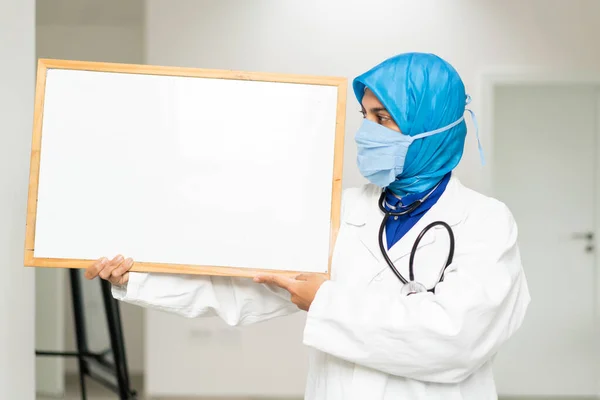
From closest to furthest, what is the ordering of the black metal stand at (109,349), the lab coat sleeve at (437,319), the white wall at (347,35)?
the lab coat sleeve at (437,319) → the black metal stand at (109,349) → the white wall at (347,35)

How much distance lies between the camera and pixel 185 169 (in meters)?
1.54

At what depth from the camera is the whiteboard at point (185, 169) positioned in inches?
59.6

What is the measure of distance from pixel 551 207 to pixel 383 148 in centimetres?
333

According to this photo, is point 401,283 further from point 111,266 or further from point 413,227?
point 111,266

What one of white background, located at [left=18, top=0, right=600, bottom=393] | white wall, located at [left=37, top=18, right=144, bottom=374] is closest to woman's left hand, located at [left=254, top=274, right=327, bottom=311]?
white background, located at [left=18, top=0, right=600, bottom=393]

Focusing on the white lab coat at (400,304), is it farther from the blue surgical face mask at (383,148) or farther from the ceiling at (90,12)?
the ceiling at (90,12)

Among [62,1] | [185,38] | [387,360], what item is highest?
[62,1]

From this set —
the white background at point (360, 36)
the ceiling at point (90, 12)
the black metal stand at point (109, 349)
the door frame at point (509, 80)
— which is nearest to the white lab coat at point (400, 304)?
the black metal stand at point (109, 349)

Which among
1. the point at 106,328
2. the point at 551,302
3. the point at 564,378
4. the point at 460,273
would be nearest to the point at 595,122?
the point at 551,302

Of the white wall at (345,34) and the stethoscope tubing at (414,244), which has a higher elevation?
the white wall at (345,34)

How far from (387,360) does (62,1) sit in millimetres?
4352

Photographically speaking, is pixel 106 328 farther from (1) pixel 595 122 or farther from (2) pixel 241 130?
(1) pixel 595 122

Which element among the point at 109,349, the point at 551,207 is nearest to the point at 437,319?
the point at 109,349

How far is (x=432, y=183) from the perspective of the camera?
1.51 meters
